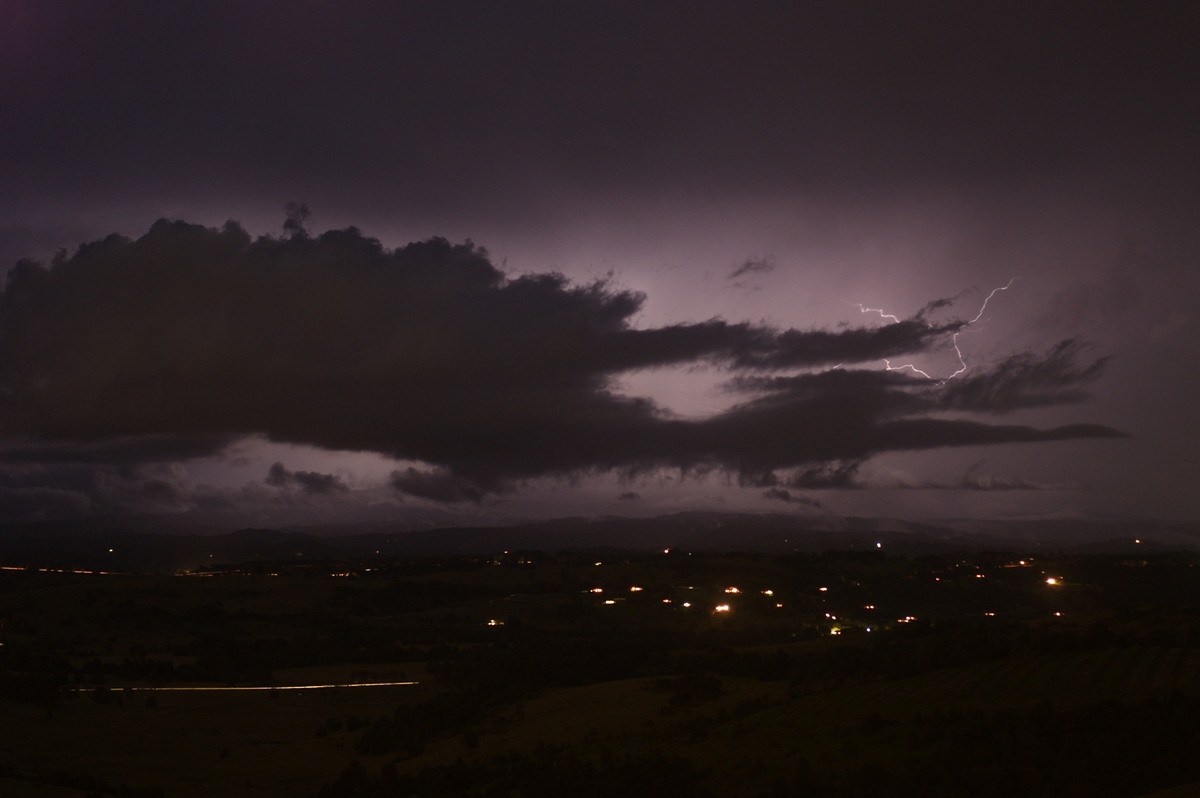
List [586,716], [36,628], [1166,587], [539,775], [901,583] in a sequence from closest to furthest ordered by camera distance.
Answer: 1. [539,775]
2. [586,716]
3. [36,628]
4. [1166,587]
5. [901,583]

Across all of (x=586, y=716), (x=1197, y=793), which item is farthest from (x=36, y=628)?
(x=1197, y=793)

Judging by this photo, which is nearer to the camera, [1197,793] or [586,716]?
[1197,793]

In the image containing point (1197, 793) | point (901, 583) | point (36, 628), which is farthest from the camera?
point (901, 583)

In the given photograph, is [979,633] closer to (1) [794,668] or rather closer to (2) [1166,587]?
(1) [794,668]

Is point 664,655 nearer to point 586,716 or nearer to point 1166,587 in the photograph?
point 586,716

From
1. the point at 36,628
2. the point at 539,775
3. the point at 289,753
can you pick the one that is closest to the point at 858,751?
the point at 539,775

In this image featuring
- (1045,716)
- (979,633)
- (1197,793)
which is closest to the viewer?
(1197,793)

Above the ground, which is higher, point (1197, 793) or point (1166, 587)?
point (1197, 793)

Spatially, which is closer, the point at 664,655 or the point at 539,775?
the point at 539,775

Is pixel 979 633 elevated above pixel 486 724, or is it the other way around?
pixel 979 633
